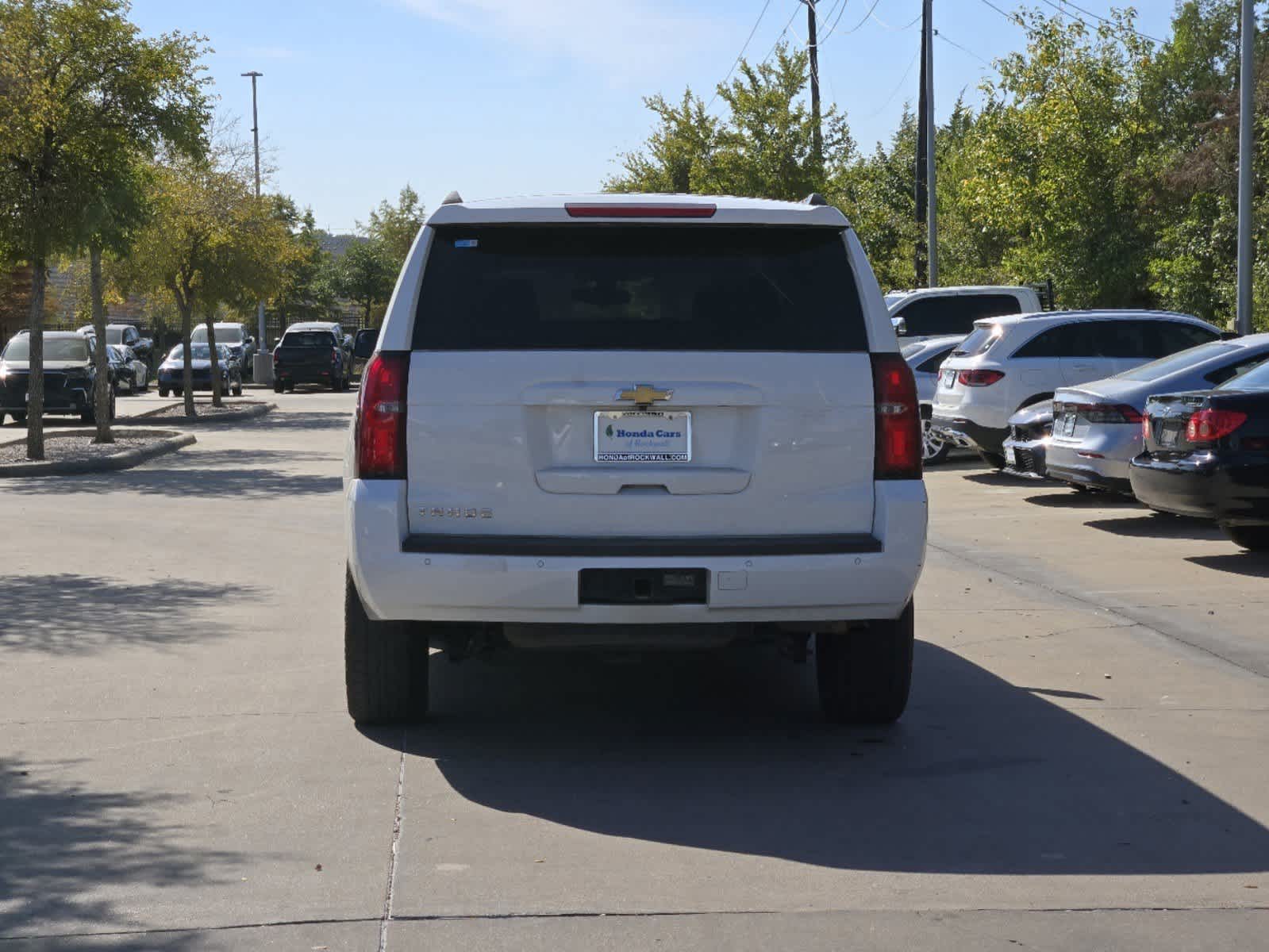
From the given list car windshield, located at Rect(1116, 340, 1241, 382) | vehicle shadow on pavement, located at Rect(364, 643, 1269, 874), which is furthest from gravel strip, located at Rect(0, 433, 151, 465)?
vehicle shadow on pavement, located at Rect(364, 643, 1269, 874)

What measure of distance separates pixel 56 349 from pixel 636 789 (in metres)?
28.3

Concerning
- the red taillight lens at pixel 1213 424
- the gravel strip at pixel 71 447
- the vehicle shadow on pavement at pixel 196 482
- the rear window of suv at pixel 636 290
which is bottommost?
the vehicle shadow on pavement at pixel 196 482

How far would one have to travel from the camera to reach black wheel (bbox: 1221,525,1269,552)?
486 inches

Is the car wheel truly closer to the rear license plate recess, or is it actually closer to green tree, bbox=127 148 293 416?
the rear license plate recess

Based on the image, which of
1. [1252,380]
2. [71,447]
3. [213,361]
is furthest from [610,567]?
[213,361]

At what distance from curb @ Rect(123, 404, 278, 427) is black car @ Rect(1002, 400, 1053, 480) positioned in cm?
1874

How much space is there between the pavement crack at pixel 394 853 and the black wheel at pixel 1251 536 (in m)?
7.56

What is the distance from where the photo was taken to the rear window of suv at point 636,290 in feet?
20.5

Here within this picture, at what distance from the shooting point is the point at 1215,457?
11.6 m

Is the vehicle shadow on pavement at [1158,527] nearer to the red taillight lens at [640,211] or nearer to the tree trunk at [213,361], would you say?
the red taillight lens at [640,211]

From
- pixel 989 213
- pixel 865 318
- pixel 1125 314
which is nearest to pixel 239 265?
pixel 989 213

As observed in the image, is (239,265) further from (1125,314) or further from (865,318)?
(865,318)

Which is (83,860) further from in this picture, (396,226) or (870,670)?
(396,226)

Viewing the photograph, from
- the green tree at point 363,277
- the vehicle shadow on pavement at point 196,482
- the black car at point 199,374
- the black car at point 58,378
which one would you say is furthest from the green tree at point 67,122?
the green tree at point 363,277
